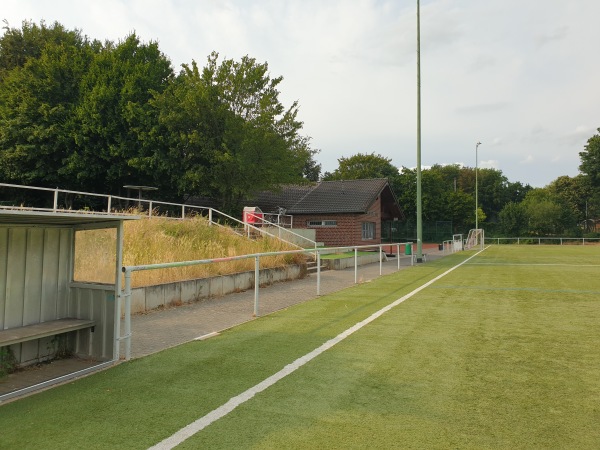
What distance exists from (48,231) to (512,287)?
11723 millimetres

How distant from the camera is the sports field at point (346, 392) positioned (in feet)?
11.5

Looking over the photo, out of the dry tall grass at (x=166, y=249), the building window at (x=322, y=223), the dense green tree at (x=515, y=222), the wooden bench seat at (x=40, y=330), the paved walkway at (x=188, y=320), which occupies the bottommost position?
the paved walkway at (x=188, y=320)

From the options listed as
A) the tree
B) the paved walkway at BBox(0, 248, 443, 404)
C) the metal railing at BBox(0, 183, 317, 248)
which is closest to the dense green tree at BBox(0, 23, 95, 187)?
the metal railing at BBox(0, 183, 317, 248)

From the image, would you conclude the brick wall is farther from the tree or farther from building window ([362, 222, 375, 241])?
the tree

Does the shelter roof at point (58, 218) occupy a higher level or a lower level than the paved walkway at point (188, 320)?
higher

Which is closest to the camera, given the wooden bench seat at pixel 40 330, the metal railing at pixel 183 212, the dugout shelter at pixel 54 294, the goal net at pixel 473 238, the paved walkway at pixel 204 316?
the wooden bench seat at pixel 40 330

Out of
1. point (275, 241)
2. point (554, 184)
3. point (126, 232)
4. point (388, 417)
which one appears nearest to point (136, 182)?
point (275, 241)

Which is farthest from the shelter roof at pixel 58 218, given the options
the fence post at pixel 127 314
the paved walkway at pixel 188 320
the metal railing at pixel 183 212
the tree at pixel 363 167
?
the tree at pixel 363 167

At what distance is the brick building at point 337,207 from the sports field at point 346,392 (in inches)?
1029

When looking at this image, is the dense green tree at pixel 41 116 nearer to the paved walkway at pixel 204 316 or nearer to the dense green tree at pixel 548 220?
the paved walkway at pixel 204 316

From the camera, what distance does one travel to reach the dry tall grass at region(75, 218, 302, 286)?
645cm

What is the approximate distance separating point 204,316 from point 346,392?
5.05 meters

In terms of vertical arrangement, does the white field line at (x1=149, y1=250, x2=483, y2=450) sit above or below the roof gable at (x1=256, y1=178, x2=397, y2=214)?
below

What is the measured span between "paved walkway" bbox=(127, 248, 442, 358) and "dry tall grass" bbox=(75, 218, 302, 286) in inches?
37.9
